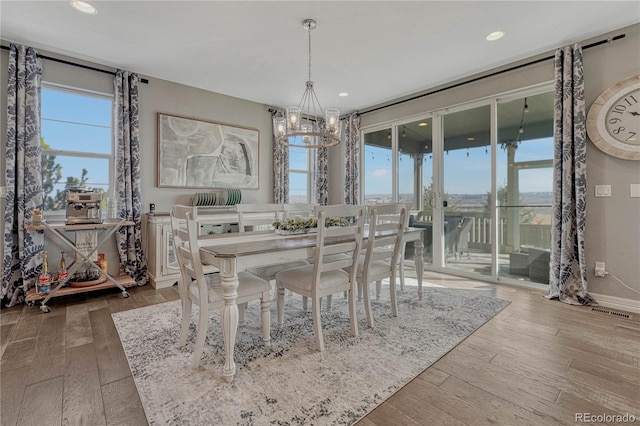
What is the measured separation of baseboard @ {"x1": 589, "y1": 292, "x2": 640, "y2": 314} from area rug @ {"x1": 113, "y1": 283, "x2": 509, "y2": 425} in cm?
96

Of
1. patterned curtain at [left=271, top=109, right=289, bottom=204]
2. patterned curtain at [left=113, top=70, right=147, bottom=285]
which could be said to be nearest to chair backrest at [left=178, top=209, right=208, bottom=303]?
patterned curtain at [left=113, top=70, right=147, bottom=285]

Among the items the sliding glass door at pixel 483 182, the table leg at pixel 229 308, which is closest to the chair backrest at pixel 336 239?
the table leg at pixel 229 308

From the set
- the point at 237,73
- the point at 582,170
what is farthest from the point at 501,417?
the point at 237,73

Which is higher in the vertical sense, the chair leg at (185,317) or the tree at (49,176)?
the tree at (49,176)

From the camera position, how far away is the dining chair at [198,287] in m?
1.79

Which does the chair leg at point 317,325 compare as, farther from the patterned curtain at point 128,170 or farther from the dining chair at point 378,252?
the patterned curtain at point 128,170

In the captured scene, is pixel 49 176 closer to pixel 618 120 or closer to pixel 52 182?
pixel 52 182

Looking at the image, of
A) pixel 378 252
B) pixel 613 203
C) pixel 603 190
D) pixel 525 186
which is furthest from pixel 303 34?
pixel 613 203

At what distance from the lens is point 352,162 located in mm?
5355

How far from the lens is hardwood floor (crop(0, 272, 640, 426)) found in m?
1.47

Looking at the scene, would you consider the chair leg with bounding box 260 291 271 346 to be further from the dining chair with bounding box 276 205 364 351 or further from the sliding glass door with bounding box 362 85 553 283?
the sliding glass door with bounding box 362 85 553 283

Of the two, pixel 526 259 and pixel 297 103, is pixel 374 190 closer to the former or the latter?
pixel 297 103

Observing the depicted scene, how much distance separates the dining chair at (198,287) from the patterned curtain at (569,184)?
3.04 m

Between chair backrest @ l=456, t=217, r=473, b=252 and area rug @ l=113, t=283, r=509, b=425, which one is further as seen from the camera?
chair backrest @ l=456, t=217, r=473, b=252
